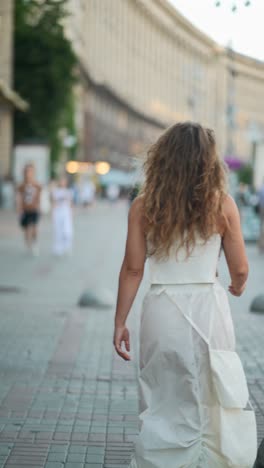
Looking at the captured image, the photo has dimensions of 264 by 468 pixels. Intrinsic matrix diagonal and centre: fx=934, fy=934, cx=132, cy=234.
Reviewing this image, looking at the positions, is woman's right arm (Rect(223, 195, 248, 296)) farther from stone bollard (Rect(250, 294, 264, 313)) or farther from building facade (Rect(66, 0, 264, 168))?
building facade (Rect(66, 0, 264, 168))

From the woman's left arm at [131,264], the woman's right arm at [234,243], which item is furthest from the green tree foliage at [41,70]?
the woman's right arm at [234,243]

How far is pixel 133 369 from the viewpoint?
289 inches

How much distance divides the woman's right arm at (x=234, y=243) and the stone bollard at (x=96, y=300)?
7.28 metres

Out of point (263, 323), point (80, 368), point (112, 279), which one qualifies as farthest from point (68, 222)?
point (80, 368)

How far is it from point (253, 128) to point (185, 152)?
1105 inches

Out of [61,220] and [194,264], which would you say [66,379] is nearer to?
[194,264]

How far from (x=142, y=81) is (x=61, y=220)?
96.6 meters

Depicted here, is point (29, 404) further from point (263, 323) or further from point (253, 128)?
point (253, 128)

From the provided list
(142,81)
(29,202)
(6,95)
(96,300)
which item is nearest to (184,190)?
(96,300)

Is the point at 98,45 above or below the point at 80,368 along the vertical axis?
above

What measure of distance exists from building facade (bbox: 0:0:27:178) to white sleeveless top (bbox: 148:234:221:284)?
33476 millimetres

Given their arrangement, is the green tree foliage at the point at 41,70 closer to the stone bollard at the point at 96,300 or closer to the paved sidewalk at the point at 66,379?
the paved sidewalk at the point at 66,379

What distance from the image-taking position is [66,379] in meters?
6.92

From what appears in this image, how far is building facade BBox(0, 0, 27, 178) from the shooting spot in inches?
1538
